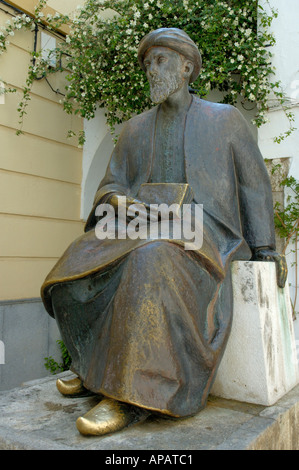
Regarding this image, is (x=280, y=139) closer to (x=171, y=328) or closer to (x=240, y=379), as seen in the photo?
(x=240, y=379)

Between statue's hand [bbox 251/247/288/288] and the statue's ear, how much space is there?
95 cm

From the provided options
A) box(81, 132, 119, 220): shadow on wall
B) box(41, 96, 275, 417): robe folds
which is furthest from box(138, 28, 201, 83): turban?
box(81, 132, 119, 220): shadow on wall

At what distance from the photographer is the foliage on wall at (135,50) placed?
4.09 meters

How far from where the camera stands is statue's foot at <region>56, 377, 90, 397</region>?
194 centimetres

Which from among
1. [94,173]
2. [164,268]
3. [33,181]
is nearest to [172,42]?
[164,268]

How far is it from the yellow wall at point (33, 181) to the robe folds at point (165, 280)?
2.28 metres

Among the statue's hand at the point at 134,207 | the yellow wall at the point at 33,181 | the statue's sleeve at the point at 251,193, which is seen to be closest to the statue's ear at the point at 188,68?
the statue's sleeve at the point at 251,193

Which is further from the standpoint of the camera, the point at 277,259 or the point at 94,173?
the point at 94,173

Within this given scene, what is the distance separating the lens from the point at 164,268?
160 cm

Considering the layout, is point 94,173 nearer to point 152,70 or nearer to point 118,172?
point 118,172

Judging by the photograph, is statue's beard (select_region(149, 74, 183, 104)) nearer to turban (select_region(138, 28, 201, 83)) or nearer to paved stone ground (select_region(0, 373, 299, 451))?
turban (select_region(138, 28, 201, 83))

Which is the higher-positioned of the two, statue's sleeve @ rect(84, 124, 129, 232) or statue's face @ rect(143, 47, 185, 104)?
statue's face @ rect(143, 47, 185, 104)

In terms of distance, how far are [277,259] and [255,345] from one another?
455mm
